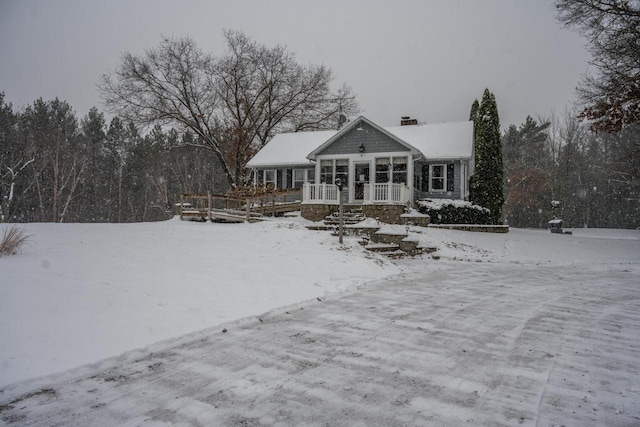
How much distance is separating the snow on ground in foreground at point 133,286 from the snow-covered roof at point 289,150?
11.4 meters

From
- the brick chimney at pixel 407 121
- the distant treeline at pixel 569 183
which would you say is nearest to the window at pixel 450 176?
the brick chimney at pixel 407 121

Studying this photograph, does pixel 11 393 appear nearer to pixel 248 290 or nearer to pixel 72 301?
pixel 72 301

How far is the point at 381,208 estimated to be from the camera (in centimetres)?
1694

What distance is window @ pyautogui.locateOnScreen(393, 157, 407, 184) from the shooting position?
18.6 m

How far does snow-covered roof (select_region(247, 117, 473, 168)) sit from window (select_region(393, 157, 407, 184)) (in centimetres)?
95

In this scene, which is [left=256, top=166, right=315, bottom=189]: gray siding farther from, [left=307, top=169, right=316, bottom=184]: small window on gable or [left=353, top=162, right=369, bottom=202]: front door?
[left=353, top=162, right=369, bottom=202]: front door

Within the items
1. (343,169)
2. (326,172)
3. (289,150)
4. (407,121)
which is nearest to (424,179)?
(343,169)

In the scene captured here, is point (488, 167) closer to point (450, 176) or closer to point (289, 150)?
point (450, 176)

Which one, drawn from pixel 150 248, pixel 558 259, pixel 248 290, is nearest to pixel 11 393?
pixel 248 290

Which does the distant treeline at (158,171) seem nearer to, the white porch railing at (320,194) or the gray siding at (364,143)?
the gray siding at (364,143)

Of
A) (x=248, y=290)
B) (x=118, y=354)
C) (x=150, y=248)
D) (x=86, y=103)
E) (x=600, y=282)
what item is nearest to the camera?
(x=118, y=354)

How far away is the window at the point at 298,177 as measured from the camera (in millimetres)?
22500

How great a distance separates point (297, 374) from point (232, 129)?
27179 mm

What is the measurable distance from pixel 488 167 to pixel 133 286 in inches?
718
